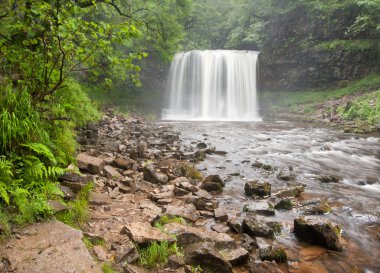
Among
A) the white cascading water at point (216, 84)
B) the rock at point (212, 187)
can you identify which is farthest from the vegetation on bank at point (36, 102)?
the white cascading water at point (216, 84)

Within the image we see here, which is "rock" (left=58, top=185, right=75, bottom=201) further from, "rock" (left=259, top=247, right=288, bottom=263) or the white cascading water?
the white cascading water

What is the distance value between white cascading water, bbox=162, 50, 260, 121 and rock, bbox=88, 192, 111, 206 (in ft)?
79.1

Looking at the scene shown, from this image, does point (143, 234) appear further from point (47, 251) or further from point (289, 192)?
point (289, 192)

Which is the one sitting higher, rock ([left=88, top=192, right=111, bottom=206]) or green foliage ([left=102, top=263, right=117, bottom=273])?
green foliage ([left=102, top=263, right=117, bottom=273])

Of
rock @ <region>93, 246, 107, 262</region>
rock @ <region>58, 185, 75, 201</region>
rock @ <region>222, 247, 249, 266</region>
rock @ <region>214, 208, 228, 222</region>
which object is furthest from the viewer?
rock @ <region>214, 208, 228, 222</region>

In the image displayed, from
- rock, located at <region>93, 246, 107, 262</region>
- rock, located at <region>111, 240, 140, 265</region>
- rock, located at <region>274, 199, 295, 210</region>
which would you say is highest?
rock, located at <region>93, 246, 107, 262</region>

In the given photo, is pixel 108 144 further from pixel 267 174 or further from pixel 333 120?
pixel 333 120

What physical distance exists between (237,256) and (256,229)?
954 millimetres

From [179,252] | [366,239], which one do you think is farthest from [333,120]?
[179,252]

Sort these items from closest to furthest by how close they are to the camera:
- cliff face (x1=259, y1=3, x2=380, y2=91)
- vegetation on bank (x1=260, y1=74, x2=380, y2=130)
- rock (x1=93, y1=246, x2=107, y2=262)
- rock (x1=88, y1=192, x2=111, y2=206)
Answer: rock (x1=93, y1=246, x2=107, y2=262), rock (x1=88, y1=192, x2=111, y2=206), vegetation on bank (x1=260, y1=74, x2=380, y2=130), cliff face (x1=259, y1=3, x2=380, y2=91)

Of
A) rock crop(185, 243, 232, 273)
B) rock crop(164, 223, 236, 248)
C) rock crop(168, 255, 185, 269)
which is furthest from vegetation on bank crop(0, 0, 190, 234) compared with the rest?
rock crop(185, 243, 232, 273)

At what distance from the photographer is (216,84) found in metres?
30.1

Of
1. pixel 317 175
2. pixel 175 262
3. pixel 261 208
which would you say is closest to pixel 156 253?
pixel 175 262

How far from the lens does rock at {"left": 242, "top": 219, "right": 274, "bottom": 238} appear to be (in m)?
4.75
